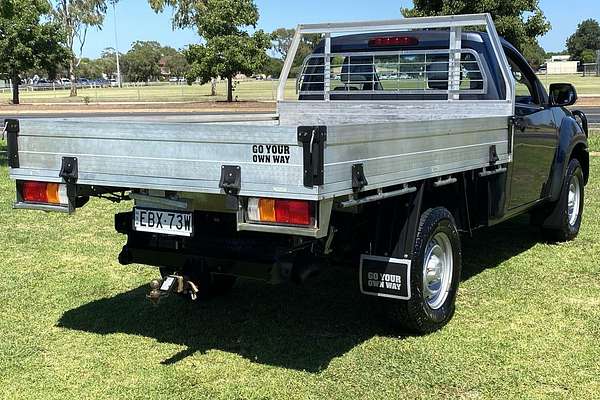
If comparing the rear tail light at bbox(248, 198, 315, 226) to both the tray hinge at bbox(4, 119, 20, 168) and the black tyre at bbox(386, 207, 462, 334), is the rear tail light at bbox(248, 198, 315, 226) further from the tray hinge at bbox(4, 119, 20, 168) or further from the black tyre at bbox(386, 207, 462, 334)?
the tray hinge at bbox(4, 119, 20, 168)

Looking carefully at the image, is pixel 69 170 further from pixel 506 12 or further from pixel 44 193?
pixel 506 12

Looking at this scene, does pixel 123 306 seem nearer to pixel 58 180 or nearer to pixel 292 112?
pixel 58 180

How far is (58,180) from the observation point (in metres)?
4.06

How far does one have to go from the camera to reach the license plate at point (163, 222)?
157 inches

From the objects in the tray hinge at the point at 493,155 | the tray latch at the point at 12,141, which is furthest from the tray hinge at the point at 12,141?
the tray hinge at the point at 493,155

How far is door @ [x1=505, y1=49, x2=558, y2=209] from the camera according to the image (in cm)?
553

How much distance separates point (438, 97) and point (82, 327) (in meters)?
3.51

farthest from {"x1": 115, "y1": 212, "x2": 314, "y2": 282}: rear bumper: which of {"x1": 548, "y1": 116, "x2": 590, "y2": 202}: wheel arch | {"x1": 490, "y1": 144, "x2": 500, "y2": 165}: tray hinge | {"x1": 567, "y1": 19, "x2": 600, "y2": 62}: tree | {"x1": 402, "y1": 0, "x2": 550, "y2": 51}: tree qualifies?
{"x1": 567, "y1": 19, "x2": 600, "y2": 62}: tree

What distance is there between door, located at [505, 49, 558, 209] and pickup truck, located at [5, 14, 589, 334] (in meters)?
0.02

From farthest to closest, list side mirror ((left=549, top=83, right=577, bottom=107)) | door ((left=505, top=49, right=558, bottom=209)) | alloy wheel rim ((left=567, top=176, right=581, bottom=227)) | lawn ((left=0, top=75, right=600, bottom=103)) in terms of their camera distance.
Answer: lawn ((left=0, top=75, right=600, bottom=103)), alloy wheel rim ((left=567, top=176, right=581, bottom=227)), side mirror ((left=549, top=83, right=577, bottom=107)), door ((left=505, top=49, right=558, bottom=209))

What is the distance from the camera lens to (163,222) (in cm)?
407

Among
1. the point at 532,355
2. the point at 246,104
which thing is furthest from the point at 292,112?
the point at 246,104

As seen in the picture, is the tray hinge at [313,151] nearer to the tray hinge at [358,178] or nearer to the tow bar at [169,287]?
the tray hinge at [358,178]

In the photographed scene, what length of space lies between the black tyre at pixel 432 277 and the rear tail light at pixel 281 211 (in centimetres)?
106
